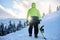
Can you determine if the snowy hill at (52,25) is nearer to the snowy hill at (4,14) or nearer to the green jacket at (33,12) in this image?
the green jacket at (33,12)

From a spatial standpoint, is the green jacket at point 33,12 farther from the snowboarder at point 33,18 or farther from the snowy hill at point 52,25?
the snowy hill at point 52,25

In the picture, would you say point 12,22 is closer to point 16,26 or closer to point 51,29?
point 16,26

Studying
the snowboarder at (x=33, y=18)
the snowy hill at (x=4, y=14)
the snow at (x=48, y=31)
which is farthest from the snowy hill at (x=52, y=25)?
the snowy hill at (x=4, y=14)

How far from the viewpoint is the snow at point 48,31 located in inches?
101

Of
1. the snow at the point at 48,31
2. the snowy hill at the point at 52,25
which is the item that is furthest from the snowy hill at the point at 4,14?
the snowy hill at the point at 52,25

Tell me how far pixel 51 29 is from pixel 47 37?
0.15 meters

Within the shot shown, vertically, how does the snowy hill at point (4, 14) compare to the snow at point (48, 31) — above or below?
above

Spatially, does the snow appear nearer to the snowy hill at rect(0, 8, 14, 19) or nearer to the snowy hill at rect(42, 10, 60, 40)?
the snowy hill at rect(42, 10, 60, 40)

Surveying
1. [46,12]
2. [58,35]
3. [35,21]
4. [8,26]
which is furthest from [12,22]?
[58,35]

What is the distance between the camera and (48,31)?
8.59 feet

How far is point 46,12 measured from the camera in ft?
8.88

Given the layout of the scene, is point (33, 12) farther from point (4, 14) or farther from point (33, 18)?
point (4, 14)

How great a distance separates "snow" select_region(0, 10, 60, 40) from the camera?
2.57m

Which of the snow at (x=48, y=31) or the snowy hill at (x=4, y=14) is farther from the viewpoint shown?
the snowy hill at (x=4, y=14)
